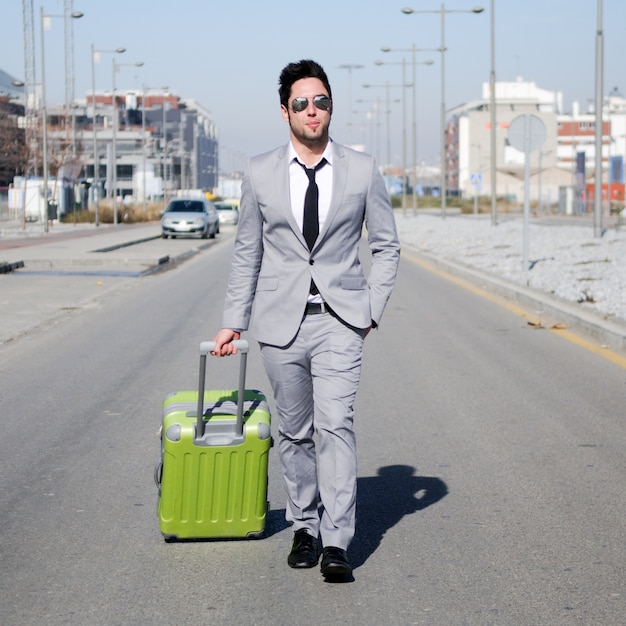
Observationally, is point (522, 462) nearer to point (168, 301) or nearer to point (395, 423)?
point (395, 423)

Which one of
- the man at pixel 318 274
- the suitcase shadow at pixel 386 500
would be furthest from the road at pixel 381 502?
the man at pixel 318 274

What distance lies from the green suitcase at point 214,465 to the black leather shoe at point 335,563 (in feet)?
1.67

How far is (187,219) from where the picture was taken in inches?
1880

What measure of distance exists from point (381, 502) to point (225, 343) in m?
1.51

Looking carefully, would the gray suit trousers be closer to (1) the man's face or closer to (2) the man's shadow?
(2) the man's shadow

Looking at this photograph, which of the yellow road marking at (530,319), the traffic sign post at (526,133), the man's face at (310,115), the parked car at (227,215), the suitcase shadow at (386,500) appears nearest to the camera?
Answer: the man's face at (310,115)

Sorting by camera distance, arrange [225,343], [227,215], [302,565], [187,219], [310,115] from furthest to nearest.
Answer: [227,215]
[187,219]
[225,343]
[302,565]
[310,115]

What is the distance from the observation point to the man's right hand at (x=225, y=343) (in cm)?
507

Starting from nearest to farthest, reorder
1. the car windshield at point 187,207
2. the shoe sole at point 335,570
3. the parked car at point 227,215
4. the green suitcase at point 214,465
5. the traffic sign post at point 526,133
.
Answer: the shoe sole at point 335,570
the green suitcase at point 214,465
the traffic sign post at point 526,133
the car windshield at point 187,207
the parked car at point 227,215

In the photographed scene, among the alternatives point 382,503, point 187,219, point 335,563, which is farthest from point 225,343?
point 187,219

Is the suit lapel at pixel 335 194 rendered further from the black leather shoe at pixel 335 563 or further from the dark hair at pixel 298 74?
the black leather shoe at pixel 335 563

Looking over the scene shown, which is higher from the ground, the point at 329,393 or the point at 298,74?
the point at 298,74

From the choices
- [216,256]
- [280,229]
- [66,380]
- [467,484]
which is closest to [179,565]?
[280,229]

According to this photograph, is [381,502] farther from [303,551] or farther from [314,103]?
[314,103]
